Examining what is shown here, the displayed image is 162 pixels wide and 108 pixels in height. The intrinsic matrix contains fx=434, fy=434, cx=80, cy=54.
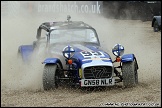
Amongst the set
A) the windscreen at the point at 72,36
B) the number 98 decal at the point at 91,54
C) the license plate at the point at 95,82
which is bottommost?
the license plate at the point at 95,82

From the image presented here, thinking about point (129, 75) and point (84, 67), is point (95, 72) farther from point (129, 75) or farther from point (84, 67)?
point (129, 75)

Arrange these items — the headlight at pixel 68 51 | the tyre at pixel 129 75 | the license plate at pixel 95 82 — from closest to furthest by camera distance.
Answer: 1. the license plate at pixel 95 82
2. the tyre at pixel 129 75
3. the headlight at pixel 68 51

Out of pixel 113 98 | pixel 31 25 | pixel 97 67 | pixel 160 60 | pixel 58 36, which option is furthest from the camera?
pixel 31 25

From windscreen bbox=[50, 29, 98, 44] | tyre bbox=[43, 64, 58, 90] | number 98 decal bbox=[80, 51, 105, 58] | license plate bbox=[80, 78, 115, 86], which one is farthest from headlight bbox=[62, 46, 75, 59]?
windscreen bbox=[50, 29, 98, 44]

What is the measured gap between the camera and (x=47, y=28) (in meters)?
10.8

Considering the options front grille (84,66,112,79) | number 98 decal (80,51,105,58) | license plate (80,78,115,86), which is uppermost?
number 98 decal (80,51,105,58)

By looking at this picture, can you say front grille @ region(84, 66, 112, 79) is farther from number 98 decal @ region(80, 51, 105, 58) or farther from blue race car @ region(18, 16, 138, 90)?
number 98 decal @ region(80, 51, 105, 58)

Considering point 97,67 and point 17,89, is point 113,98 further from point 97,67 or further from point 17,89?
point 17,89

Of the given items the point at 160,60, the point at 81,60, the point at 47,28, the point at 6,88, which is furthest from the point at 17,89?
the point at 160,60

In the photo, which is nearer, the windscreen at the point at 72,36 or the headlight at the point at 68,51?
the headlight at the point at 68,51

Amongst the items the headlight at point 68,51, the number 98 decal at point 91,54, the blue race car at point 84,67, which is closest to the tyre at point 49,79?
the blue race car at point 84,67

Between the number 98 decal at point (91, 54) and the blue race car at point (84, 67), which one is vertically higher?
the number 98 decal at point (91, 54)

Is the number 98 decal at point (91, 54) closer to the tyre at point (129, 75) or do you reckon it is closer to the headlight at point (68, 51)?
the headlight at point (68, 51)

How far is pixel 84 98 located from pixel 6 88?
6.90 feet
